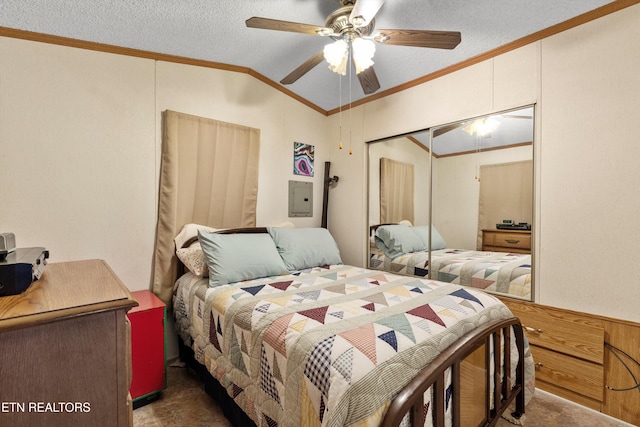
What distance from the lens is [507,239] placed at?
2.27 m

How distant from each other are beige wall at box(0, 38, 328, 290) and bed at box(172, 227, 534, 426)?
0.52 metres

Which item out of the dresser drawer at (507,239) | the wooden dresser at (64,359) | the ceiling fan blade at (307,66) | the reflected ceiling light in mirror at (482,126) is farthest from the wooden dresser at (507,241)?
the wooden dresser at (64,359)

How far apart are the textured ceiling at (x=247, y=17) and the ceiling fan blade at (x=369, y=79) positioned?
368 mm

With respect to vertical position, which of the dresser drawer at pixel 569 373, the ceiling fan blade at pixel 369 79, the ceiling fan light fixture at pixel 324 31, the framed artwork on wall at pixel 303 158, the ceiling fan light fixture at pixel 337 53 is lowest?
the dresser drawer at pixel 569 373

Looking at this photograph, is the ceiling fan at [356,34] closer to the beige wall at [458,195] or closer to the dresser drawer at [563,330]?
the beige wall at [458,195]

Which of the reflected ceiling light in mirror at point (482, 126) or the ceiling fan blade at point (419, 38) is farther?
the reflected ceiling light in mirror at point (482, 126)

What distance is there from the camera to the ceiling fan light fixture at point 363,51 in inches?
69.4

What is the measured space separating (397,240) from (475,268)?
74cm

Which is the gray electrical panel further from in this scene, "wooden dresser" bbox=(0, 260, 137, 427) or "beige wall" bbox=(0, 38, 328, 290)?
"wooden dresser" bbox=(0, 260, 137, 427)

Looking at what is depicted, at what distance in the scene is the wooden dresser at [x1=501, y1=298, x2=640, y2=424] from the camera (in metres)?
1.76

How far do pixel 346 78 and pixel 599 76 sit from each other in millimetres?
1875

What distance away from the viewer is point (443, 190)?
2699 mm

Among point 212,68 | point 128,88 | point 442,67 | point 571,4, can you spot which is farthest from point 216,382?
point 571,4

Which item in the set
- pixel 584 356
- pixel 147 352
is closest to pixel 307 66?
pixel 147 352
